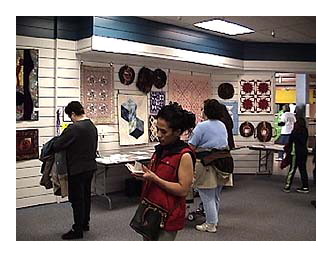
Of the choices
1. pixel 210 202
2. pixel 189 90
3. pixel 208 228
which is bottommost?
pixel 208 228

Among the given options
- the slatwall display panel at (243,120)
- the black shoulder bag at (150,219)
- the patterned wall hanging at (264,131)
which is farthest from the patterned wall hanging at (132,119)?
the black shoulder bag at (150,219)

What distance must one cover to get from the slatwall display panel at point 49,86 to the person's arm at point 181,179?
244 cm

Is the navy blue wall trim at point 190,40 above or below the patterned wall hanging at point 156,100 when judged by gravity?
above

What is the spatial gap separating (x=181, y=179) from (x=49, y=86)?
278 cm

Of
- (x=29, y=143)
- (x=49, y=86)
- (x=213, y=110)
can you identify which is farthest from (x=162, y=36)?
(x=29, y=143)

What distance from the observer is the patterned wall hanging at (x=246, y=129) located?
19.7 feet

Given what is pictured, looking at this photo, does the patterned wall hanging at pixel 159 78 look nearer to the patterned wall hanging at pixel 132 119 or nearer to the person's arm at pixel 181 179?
the patterned wall hanging at pixel 132 119

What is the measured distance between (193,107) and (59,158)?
2.86 meters

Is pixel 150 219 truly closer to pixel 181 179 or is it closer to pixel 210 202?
pixel 181 179

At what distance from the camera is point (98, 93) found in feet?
14.3

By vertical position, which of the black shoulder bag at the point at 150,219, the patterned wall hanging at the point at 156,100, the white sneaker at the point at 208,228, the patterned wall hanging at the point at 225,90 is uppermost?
the patterned wall hanging at the point at 225,90
